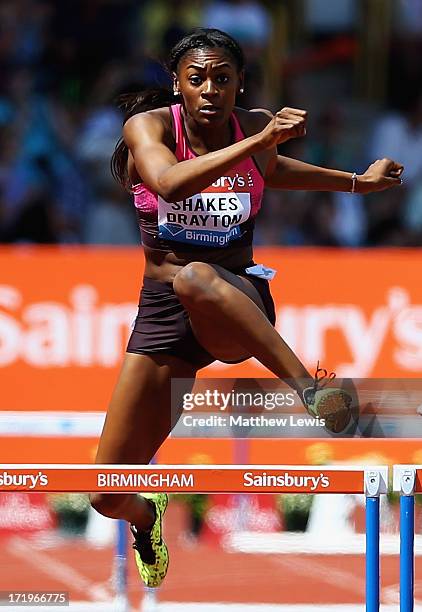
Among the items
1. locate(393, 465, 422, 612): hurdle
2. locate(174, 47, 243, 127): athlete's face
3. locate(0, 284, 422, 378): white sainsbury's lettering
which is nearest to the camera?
locate(393, 465, 422, 612): hurdle

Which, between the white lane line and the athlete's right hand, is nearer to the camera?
the athlete's right hand

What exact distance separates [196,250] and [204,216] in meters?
0.13

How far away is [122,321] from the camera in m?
7.20

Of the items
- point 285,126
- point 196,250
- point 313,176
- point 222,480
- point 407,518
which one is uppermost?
point 285,126

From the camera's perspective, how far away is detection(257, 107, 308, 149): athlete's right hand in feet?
13.1

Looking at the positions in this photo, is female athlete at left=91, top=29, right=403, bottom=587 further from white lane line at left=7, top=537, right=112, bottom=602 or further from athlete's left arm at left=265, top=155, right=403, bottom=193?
white lane line at left=7, top=537, right=112, bottom=602

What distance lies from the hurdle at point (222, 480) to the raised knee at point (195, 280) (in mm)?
544

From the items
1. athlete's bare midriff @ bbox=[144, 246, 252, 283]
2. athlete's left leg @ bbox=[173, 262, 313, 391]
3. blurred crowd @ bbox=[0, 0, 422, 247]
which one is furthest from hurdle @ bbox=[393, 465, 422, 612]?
blurred crowd @ bbox=[0, 0, 422, 247]

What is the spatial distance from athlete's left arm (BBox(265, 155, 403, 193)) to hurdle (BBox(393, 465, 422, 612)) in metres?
1.01

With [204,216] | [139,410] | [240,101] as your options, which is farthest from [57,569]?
[240,101]

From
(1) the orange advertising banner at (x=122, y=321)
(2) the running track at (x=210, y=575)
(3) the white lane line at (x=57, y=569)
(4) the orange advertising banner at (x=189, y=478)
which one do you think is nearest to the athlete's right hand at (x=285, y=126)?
(4) the orange advertising banner at (x=189, y=478)

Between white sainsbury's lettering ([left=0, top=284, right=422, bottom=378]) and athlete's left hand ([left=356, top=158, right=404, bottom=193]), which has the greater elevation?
athlete's left hand ([left=356, top=158, right=404, bottom=193])

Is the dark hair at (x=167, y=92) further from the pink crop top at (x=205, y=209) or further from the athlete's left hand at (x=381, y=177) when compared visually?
the athlete's left hand at (x=381, y=177)

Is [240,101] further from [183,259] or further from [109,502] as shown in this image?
[109,502]
